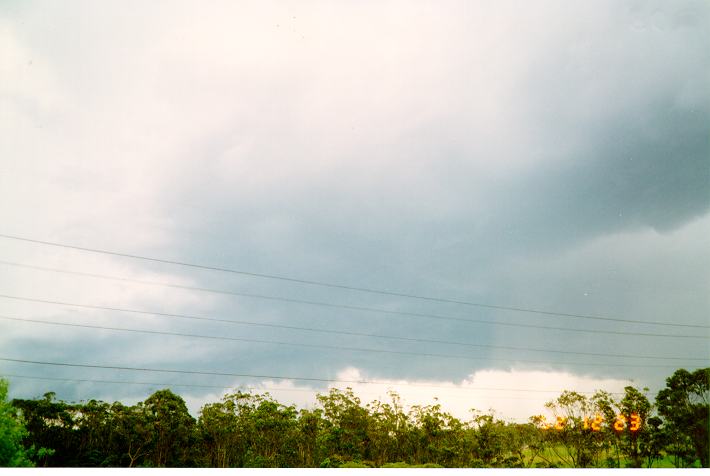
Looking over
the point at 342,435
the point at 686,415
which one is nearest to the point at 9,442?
the point at 342,435

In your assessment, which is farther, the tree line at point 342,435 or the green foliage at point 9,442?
the tree line at point 342,435

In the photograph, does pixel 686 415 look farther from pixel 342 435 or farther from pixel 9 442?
pixel 9 442

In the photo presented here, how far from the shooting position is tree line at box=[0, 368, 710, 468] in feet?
55.7

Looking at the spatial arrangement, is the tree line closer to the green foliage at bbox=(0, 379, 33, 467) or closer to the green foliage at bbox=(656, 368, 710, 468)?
the green foliage at bbox=(656, 368, 710, 468)

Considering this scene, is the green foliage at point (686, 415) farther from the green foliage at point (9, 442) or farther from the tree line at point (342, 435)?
the green foliage at point (9, 442)

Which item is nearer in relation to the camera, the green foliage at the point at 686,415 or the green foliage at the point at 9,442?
the green foliage at the point at 9,442

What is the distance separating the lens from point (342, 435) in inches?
703

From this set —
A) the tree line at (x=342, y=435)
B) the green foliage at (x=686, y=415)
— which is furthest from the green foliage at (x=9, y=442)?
the green foliage at (x=686, y=415)

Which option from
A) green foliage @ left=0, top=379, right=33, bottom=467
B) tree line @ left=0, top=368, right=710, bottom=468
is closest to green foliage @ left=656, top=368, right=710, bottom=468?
tree line @ left=0, top=368, right=710, bottom=468

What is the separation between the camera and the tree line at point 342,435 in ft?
55.7

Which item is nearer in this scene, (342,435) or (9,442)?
(9,442)

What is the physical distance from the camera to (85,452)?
17.9 meters
